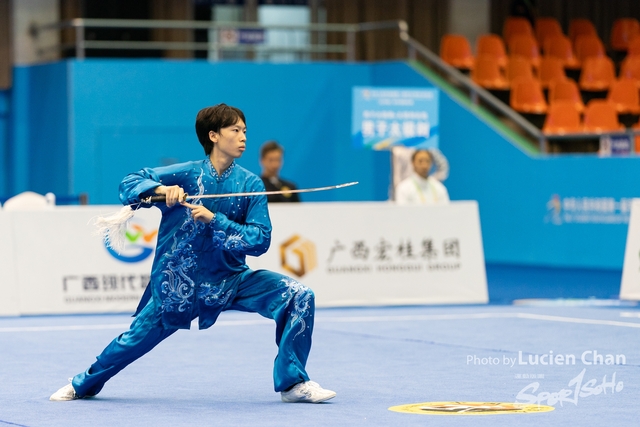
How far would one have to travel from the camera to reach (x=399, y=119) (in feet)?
54.4

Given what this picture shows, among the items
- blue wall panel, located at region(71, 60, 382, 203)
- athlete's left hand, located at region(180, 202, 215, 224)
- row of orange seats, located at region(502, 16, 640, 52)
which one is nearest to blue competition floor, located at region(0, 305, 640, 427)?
athlete's left hand, located at region(180, 202, 215, 224)

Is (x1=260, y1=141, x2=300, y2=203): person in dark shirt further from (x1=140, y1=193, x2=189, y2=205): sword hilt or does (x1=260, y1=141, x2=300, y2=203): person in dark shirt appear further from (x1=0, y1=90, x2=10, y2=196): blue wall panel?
(x1=0, y1=90, x2=10, y2=196): blue wall panel

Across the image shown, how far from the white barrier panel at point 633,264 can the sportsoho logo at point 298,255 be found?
131 inches

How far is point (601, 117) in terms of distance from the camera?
2191 cm

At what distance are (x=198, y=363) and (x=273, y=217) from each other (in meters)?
4.21

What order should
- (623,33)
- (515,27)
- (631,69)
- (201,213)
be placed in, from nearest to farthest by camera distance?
1. (201,213)
2. (631,69)
3. (515,27)
4. (623,33)

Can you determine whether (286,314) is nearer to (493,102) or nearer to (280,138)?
(493,102)

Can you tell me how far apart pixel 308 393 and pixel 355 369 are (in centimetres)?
176

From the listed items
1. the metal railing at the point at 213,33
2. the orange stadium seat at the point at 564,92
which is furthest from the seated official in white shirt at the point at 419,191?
the orange stadium seat at the point at 564,92

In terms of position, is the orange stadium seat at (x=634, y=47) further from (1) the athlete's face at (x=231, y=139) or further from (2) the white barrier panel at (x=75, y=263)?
(1) the athlete's face at (x=231, y=139)

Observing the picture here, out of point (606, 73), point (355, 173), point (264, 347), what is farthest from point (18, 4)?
point (264, 347)

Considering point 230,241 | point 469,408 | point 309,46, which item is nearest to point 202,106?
point 309,46

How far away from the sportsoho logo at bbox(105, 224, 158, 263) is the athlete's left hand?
6.05 meters

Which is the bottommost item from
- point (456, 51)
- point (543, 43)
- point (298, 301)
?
point (298, 301)
